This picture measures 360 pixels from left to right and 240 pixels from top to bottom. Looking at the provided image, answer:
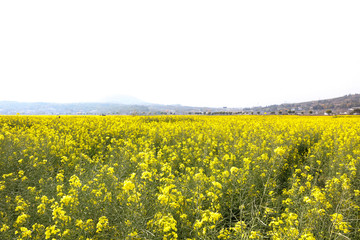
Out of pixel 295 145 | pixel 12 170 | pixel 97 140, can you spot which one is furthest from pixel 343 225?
pixel 97 140

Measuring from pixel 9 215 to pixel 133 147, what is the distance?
11.8 ft

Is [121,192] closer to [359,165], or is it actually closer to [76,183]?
[76,183]

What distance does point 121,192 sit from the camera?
3352 mm

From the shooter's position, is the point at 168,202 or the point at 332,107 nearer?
the point at 168,202

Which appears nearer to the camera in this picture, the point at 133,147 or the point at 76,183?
the point at 76,183

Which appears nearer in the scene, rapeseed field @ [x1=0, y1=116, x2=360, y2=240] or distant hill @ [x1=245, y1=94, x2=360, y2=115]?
rapeseed field @ [x1=0, y1=116, x2=360, y2=240]

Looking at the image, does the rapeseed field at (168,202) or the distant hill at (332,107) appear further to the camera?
the distant hill at (332,107)

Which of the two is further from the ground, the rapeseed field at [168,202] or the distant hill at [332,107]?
the distant hill at [332,107]

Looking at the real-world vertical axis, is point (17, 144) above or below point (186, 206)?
above

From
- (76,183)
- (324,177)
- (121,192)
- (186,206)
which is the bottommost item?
(324,177)

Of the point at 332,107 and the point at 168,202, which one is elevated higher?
the point at 332,107

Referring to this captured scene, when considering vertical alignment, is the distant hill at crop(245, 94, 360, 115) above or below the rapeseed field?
above

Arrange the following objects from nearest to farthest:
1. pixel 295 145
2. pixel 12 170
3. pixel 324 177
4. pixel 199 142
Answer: pixel 12 170 → pixel 324 177 → pixel 199 142 → pixel 295 145

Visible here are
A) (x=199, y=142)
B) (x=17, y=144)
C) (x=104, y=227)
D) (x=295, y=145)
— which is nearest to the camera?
(x=104, y=227)
